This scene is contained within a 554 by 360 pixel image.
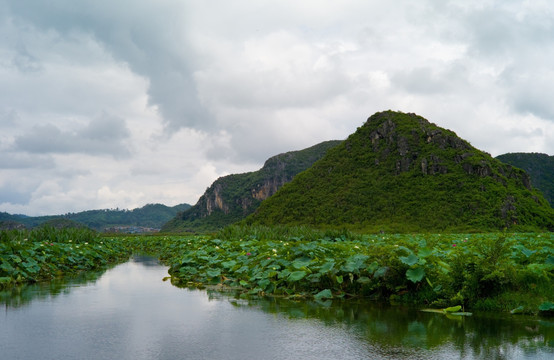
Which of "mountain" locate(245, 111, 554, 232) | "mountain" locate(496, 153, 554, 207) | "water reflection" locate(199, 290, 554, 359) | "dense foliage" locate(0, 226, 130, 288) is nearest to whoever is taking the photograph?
"water reflection" locate(199, 290, 554, 359)

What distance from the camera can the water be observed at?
3400 millimetres

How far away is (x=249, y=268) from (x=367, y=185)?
A: 58702mm

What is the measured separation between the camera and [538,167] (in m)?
99.9

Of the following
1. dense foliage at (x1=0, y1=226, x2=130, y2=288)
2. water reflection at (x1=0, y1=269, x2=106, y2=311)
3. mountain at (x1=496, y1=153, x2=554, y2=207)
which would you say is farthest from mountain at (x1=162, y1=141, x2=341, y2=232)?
water reflection at (x1=0, y1=269, x2=106, y2=311)

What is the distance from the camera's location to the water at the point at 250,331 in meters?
3.40

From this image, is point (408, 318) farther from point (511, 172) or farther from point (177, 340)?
point (511, 172)

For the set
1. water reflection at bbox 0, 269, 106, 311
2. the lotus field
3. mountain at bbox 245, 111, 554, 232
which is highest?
mountain at bbox 245, 111, 554, 232

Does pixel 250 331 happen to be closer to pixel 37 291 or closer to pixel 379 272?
pixel 379 272

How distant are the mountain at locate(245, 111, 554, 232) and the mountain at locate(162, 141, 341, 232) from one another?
5888 cm

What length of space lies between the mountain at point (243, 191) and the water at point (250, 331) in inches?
4733

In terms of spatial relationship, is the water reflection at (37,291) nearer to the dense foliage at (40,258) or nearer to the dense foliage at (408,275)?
the dense foliage at (40,258)

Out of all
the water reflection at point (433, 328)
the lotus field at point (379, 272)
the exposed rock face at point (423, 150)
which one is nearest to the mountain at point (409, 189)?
the exposed rock face at point (423, 150)

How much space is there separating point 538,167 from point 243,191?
83554 millimetres

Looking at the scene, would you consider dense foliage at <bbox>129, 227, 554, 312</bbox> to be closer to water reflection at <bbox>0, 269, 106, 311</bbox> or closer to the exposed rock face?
water reflection at <bbox>0, 269, 106, 311</bbox>
